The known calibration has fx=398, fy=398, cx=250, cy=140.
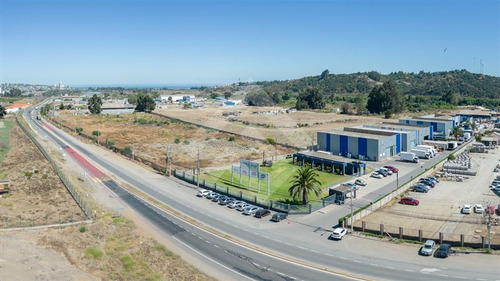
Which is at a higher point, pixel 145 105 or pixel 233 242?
pixel 145 105

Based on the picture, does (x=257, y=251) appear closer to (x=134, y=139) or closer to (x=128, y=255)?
(x=128, y=255)

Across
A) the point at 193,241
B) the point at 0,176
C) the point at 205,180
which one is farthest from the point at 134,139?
the point at 193,241

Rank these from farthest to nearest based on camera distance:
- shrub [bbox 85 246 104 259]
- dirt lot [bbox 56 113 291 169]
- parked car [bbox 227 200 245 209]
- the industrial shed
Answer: dirt lot [bbox 56 113 291 169] < the industrial shed < parked car [bbox 227 200 245 209] < shrub [bbox 85 246 104 259]

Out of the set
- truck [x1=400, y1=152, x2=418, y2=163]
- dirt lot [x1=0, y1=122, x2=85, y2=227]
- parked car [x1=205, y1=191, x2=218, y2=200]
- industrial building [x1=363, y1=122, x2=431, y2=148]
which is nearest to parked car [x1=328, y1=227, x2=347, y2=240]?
parked car [x1=205, y1=191, x2=218, y2=200]

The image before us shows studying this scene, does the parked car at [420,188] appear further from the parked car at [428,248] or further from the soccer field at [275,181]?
the parked car at [428,248]

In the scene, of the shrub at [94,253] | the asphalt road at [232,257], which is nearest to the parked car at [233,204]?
the asphalt road at [232,257]

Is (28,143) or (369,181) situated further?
(28,143)

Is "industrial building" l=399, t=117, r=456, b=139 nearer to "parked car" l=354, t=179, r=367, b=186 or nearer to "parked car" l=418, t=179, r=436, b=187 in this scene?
"parked car" l=418, t=179, r=436, b=187
